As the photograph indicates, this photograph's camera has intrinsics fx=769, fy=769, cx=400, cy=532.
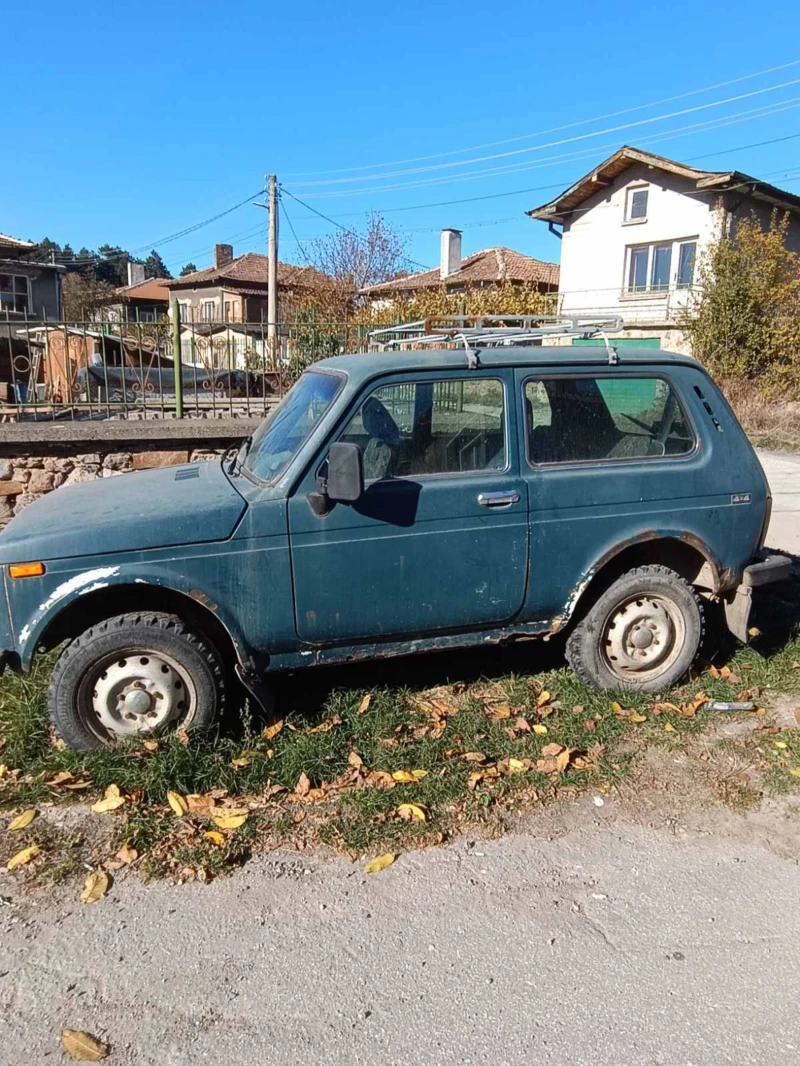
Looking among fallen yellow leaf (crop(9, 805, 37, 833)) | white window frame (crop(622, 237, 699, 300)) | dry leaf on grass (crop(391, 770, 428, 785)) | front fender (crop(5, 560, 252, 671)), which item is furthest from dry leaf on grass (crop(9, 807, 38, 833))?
white window frame (crop(622, 237, 699, 300))

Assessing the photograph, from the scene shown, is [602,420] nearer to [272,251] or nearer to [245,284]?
[272,251]

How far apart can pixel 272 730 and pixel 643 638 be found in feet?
6.77

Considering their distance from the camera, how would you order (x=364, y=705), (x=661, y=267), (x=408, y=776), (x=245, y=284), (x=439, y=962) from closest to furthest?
(x=439, y=962) → (x=408, y=776) → (x=364, y=705) → (x=661, y=267) → (x=245, y=284)

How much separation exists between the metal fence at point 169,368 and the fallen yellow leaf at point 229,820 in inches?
203

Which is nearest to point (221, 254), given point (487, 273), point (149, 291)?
point (149, 291)

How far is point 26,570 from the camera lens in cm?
336

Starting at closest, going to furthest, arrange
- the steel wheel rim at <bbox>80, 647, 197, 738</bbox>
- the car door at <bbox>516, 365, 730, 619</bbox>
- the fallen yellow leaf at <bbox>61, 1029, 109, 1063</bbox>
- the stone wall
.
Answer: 1. the fallen yellow leaf at <bbox>61, 1029, 109, 1063</bbox>
2. the steel wheel rim at <bbox>80, 647, 197, 738</bbox>
3. the car door at <bbox>516, 365, 730, 619</bbox>
4. the stone wall

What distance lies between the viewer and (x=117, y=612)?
3.70 m

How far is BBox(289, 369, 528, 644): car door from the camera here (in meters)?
3.61

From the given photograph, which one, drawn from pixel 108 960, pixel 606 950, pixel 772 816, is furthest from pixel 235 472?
pixel 772 816

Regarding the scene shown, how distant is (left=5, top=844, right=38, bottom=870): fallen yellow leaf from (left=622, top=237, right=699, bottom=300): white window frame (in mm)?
25133

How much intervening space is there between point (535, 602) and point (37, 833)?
250 centimetres

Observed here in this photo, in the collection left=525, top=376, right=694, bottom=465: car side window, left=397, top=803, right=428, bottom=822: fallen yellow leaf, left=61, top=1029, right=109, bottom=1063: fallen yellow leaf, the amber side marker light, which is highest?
left=525, top=376, right=694, bottom=465: car side window

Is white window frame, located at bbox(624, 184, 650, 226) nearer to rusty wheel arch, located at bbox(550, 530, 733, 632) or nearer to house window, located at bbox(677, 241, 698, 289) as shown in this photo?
house window, located at bbox(677, 241, 698, 289)
